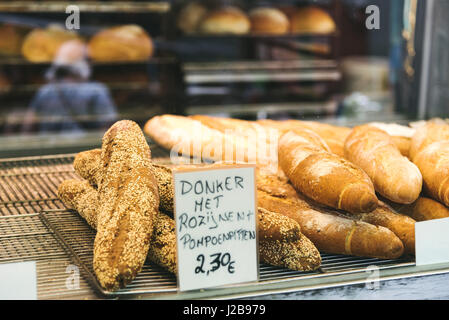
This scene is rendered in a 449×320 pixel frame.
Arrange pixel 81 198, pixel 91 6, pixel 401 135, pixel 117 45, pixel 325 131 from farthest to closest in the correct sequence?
pixel 117 45 → pixel 91 6 → pixel 325 131 → pixel 401 135 → pixel 81 198

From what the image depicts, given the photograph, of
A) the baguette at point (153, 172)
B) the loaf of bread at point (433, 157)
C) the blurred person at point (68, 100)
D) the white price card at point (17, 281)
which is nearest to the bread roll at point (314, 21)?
the blurred person at point (68, 100)

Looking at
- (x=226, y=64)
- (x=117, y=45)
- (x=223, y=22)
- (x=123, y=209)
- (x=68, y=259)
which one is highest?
(x=223, y=22)

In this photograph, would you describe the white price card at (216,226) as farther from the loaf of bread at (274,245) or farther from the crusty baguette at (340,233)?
the crusty baguette at (340,233)

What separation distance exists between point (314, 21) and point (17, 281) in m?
3.13

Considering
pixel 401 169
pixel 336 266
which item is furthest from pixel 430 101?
pixel 336 266

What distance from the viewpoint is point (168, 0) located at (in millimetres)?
3408

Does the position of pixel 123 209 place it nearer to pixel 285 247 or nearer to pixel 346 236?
pixel 285 247

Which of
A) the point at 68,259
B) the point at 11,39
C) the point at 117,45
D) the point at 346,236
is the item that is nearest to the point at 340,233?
the point at 346,236

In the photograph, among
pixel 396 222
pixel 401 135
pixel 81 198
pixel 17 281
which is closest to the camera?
pixel 17 281

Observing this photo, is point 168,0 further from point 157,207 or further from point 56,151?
point 157,207

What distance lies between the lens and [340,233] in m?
1.02

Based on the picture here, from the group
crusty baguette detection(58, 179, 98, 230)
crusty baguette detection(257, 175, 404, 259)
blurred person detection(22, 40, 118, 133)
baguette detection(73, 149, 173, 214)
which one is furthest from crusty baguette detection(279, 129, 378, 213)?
blurred person detection(22, 40, 118, 133)

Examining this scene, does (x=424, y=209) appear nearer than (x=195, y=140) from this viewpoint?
Yes

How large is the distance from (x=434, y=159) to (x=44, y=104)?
2.62 m
